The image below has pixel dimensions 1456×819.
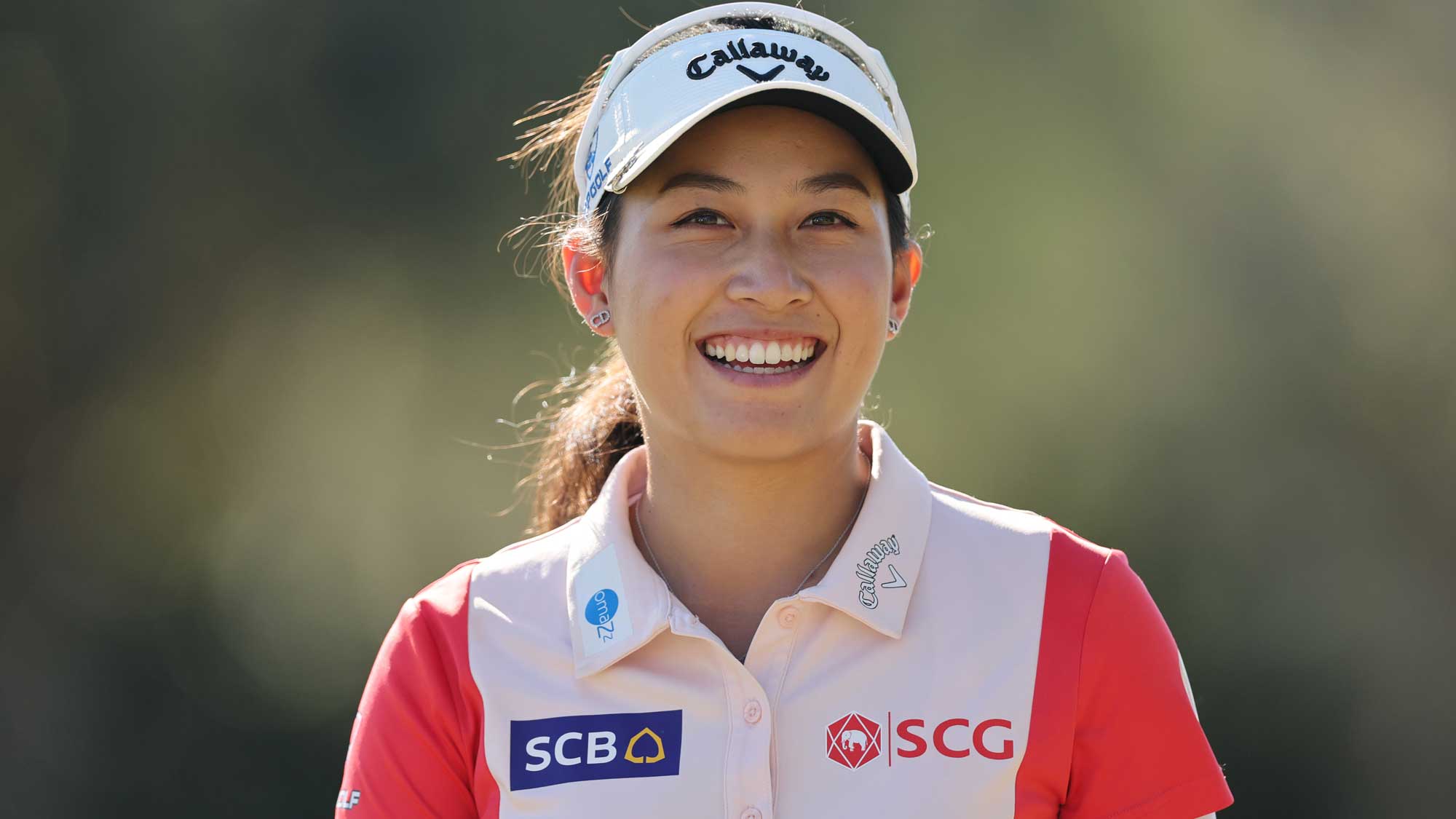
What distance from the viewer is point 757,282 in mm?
1661

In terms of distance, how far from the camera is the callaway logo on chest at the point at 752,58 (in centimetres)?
173

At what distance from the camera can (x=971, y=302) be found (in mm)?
4535

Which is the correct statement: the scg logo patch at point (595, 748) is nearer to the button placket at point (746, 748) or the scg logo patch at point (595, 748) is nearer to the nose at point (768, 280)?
the button placket at point (746, 748)

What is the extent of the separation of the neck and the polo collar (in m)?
0.06

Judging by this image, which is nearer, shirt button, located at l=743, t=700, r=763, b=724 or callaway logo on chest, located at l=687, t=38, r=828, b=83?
shirt button, located at l=743, t=700, r=763, b=724

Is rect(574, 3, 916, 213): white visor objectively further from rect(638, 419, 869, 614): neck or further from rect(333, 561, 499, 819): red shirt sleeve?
rect(333, 561, 499, 819): red shirt sleeve

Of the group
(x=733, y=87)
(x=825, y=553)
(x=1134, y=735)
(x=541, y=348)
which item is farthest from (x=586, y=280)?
(x=541, y=348)

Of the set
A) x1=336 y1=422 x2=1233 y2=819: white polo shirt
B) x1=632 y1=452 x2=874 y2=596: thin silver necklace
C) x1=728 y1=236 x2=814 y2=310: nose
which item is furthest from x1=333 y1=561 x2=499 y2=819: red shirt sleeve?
x1=728 y1=236 x2=814 y2=310: nose

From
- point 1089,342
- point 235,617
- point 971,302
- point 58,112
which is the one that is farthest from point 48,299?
point 1089,342

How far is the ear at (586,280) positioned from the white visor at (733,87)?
6 cm

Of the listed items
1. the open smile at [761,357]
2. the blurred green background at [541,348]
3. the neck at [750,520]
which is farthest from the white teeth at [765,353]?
the blurred green background at [541,348]

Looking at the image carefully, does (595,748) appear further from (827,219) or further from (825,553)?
(827,219)

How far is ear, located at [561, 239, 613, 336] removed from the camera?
74.2 inches

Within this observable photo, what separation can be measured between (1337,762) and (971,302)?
1.74 m
